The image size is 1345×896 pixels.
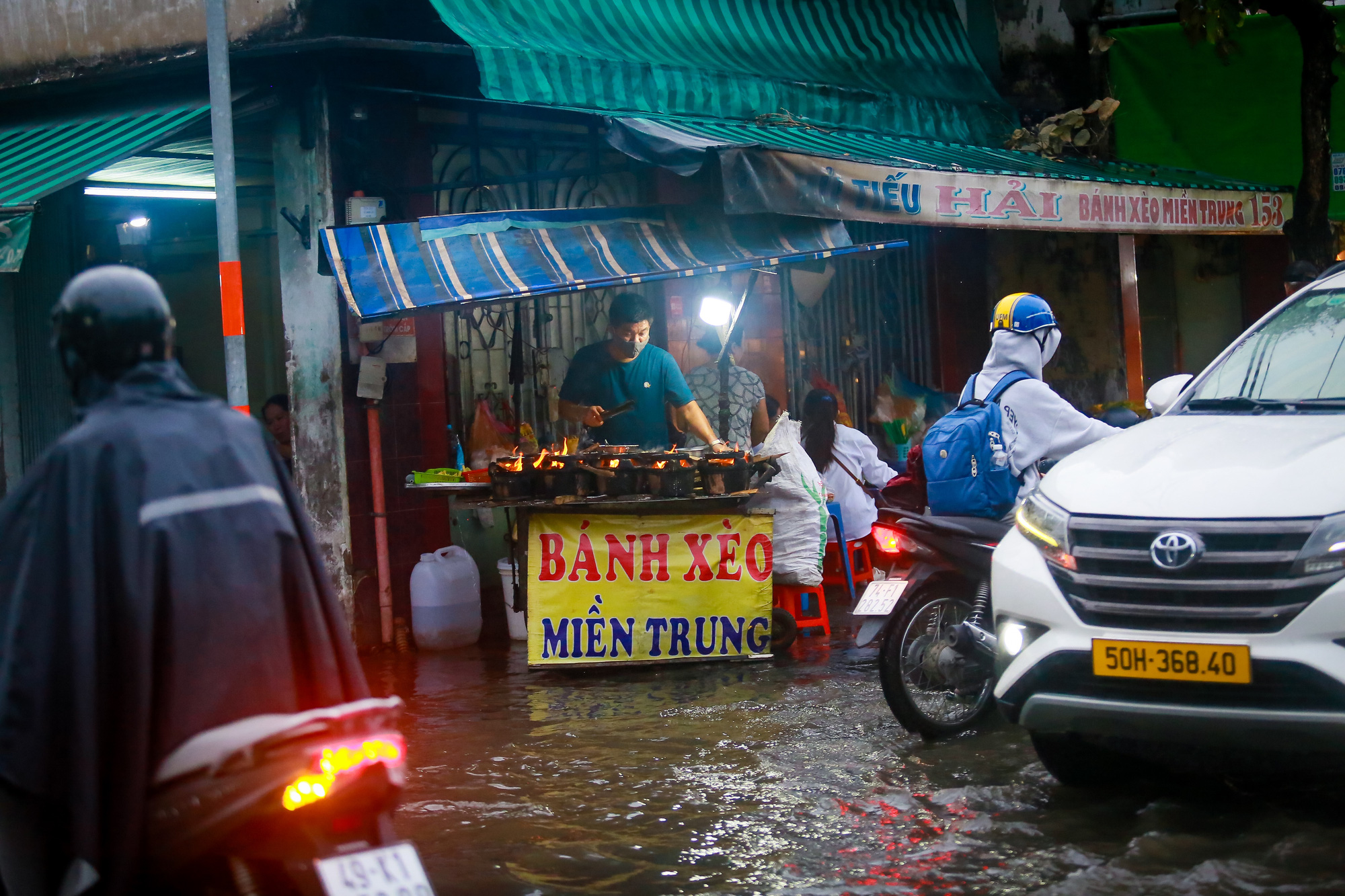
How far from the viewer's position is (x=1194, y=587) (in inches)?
167

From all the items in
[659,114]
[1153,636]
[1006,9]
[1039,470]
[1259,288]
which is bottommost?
[1153,636]

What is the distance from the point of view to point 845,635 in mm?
8992

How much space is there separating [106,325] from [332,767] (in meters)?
0.95

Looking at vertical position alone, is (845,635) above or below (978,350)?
below

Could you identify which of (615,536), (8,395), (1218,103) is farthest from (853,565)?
(8,395)

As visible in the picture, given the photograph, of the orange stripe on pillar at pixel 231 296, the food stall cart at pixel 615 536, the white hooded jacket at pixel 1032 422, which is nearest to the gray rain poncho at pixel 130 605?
the white hooded jacket at pixel 1032 422

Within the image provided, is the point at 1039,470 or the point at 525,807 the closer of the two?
the point at 525,807

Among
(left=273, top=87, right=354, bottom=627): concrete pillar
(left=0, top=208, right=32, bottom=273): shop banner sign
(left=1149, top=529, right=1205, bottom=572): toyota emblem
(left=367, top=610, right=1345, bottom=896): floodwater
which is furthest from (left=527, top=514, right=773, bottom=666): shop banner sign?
(left=1149, top=529, right=1205, bottom=572): toyota emblem

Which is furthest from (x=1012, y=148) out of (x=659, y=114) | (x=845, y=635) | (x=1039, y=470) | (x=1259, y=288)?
(x=1039, y=470)

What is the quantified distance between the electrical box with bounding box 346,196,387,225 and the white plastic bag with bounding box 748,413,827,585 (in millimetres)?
3083

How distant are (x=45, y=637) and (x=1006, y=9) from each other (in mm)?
13572

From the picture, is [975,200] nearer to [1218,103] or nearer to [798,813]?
[1218,103]

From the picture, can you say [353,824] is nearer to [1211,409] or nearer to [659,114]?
[1211,409]

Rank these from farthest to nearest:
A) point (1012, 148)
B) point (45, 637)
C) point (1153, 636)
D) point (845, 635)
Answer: point (1012, 148)
point (845, 635)
point (1153, 636)
point (45, 637)
